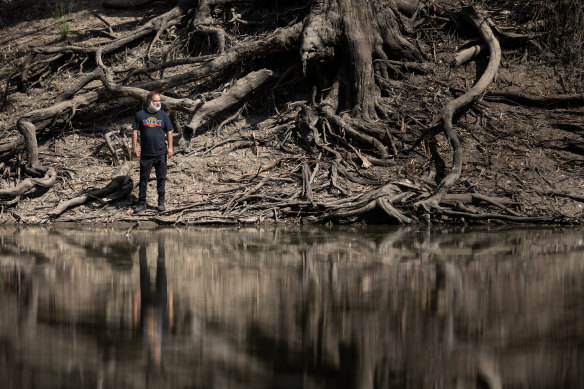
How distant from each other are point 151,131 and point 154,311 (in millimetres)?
6799

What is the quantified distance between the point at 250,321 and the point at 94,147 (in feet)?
33.8

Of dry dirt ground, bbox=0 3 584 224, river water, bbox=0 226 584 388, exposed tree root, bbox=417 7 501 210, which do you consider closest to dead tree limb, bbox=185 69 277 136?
dry dirt ground, bbox=0 3 584 224

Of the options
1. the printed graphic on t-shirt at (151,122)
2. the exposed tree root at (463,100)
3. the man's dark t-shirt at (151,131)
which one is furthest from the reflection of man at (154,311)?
the exposed tree root at (463,100)

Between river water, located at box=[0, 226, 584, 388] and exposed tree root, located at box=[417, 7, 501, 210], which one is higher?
exposed tree root, located at box=[417, 7, 501, 210]

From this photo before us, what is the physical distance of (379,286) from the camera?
582cm

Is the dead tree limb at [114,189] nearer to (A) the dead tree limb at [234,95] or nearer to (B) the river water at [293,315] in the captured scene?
(A) the dead tree limb at [234,95]

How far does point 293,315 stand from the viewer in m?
4.86

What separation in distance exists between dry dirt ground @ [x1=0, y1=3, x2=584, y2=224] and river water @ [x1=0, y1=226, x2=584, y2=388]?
122 inches

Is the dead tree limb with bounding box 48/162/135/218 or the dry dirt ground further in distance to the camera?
the dead tree limb with bounding box 48/162/135/218

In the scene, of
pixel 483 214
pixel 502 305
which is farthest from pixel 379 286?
pixel 483 214

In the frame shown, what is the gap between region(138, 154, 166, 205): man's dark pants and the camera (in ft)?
37.4

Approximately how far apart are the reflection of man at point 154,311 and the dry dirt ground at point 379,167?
15.7 ft

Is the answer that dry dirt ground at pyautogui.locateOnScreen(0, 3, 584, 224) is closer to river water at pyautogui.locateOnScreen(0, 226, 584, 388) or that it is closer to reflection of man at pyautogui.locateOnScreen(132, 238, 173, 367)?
river water at pyautogui.locateOnScreen(0, 226, 584, 388)

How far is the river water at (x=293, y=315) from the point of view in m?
3.67
